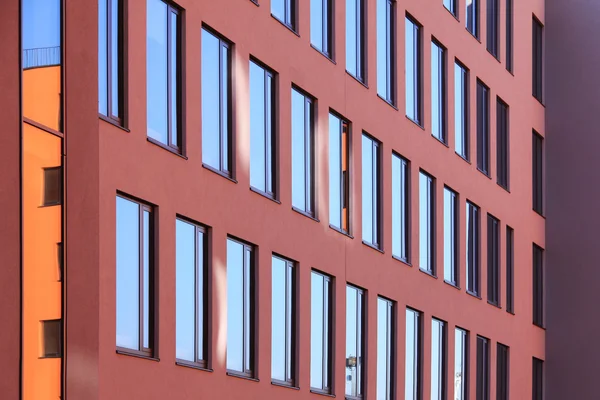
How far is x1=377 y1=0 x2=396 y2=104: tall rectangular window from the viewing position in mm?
29719

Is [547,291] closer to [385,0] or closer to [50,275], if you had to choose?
[385,0]

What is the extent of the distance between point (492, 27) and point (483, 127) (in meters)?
3.12

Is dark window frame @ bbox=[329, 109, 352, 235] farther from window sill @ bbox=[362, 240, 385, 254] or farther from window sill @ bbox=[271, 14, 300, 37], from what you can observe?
window sill @ bbox=[271, 14, 300, 37]

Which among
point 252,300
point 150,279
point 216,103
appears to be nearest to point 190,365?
point 150,279

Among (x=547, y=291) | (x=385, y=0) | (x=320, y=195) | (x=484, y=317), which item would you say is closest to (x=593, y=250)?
(x=547, y=291)

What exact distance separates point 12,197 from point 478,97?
25182mm

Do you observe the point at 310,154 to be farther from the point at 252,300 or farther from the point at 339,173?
the point at 252,300

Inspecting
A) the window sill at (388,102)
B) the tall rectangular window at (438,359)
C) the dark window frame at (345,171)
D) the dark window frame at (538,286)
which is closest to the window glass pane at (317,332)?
the dark window frame at (345,171)

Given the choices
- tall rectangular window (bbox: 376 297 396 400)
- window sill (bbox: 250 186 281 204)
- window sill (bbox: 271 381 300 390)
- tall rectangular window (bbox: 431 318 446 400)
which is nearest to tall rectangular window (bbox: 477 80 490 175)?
tall rectangular window (bbox: 431 318 446 400)

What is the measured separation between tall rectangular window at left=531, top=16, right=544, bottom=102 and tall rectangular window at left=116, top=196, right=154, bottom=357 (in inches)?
935

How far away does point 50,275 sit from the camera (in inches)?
510

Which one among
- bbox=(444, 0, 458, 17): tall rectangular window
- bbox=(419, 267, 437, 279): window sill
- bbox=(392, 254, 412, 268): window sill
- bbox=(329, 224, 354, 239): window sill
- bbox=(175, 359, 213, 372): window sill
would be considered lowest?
bbox=(175, 359, 213, 372): window sill

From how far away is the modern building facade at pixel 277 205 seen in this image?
43.2ft

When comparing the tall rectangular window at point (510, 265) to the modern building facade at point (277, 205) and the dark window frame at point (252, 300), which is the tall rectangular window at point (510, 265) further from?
the dark window frame at point (252, 300)
